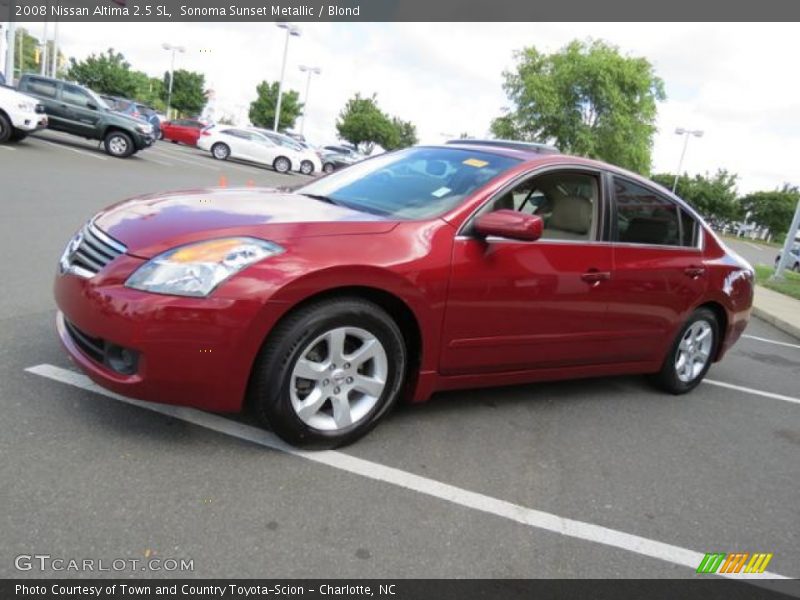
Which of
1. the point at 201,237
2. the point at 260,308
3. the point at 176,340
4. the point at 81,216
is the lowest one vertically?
the point at 81,216

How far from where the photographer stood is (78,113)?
56.2ft

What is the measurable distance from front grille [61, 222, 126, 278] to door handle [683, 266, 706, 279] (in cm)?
364

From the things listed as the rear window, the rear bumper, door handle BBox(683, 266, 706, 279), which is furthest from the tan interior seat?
the rear window

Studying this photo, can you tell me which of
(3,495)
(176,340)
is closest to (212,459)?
(176,340)

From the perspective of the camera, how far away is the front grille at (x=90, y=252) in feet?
9.46

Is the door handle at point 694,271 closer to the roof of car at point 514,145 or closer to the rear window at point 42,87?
the roof of car at point 514,145

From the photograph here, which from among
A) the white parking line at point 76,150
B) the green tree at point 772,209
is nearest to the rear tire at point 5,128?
the white parking line at point 76,150

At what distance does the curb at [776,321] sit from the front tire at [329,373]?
793 centimetres

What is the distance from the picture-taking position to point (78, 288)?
288 cm

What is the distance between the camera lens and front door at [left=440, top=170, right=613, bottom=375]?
133 inches

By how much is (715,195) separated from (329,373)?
70.5 metres

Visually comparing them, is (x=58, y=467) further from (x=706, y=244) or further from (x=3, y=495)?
(x=706, y=244)

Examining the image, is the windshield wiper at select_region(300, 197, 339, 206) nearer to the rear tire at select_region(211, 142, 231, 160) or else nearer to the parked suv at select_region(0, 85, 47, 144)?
the parked suv at select_region(0, 85, 47, 144)
